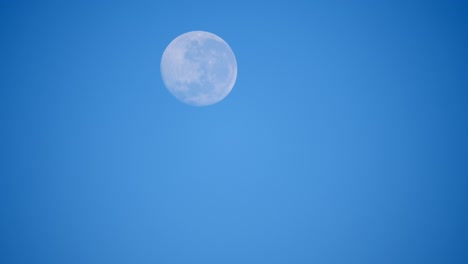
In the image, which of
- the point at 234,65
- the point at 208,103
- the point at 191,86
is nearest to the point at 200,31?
the point at 234,65

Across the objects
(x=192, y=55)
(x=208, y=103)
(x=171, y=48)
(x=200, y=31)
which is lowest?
(x=208, y=103)

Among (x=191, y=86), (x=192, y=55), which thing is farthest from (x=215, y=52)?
(x=191, y=86)

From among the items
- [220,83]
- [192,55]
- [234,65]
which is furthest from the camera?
[234,65]

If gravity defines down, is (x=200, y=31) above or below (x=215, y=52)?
above

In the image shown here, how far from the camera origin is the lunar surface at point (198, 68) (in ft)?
15.8

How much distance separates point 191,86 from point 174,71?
0.61m

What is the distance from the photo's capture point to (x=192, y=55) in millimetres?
4805

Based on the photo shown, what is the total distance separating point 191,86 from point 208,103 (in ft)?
2.38

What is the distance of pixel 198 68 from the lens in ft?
15.8

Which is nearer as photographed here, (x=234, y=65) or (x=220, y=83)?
(x=220, y=83)

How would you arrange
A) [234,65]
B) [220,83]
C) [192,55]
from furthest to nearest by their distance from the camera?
[234,65] → [220,83] → [192,55]

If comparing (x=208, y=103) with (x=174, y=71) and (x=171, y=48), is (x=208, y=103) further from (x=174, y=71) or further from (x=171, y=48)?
(x=171, y=48)

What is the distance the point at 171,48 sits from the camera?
4.98m

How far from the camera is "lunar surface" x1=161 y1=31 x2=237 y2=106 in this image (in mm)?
4824
